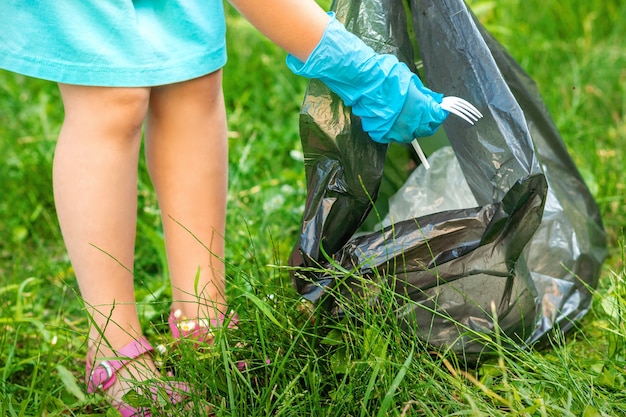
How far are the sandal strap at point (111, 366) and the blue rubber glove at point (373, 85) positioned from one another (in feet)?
1.98

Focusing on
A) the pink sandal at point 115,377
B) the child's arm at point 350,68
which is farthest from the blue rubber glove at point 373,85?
the pink sandal at point 115,377

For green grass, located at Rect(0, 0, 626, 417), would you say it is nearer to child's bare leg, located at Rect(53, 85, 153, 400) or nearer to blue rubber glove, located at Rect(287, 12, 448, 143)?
child's bare leg, located at Rect(53, 85, 153, 400)

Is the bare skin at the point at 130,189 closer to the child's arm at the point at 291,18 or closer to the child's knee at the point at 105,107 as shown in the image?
the child's knee at the point at 105,107

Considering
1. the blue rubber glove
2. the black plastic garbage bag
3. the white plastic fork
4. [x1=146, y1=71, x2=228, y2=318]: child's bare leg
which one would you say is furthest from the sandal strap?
the white plastic fork

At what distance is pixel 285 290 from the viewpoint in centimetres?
143

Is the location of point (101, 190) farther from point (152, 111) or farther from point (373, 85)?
point (373, 85)

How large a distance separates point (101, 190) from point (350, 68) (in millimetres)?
517

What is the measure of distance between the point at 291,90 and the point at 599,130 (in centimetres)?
111

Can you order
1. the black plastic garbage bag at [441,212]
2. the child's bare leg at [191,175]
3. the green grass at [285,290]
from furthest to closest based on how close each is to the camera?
1. the child's bare leg at [191,175]
2. the black plastic garbage bag at [441,212]
3. the green grass at [285,290]

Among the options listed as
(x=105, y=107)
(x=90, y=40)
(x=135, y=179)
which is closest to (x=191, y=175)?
(x=135, y=179)

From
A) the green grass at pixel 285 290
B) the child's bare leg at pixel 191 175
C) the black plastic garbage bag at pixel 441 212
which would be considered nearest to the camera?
the green grass at pixel 285 290

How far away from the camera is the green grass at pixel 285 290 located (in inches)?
48.1

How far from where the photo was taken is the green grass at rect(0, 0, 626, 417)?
4.01 feet

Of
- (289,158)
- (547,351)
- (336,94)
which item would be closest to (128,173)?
(336,94)
